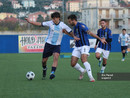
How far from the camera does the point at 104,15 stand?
168 feet

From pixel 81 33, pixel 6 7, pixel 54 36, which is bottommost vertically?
pixel 54 36

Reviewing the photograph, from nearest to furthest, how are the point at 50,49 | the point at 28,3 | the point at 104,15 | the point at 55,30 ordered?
the point at 55,30, the point at 50,49, the point at 28,3, the point at 104,15

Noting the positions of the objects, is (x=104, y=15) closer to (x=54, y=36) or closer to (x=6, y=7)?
(x=6, y=7)

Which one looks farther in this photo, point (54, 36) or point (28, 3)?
point (28, 3)

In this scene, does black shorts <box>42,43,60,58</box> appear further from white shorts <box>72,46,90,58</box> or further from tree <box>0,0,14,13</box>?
tree <box>0,0,14,13</box>

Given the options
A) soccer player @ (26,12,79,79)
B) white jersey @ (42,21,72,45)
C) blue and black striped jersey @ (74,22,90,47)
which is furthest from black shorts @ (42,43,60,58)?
blue and black striped jersey @ (74,22,90,47)

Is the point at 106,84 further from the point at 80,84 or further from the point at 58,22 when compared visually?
the point at 58,22

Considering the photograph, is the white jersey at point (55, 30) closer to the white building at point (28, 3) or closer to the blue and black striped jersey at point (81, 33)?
the blue and black striped jersey at point (81, 33)

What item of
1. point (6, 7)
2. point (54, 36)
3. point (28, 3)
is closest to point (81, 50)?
point (54, 36)

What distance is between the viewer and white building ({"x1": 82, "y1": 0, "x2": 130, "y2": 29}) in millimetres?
37438

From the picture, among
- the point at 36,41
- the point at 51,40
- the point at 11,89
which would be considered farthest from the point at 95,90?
the point at 36,41

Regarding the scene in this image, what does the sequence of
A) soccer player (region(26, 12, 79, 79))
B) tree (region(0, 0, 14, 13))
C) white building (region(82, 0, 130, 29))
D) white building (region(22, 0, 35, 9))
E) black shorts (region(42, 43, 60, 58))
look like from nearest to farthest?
soccer player (region(26, 12, 79, 79)) → black shorts (region(42, 43, 60, 58)) → tree (region(0, 0, 14, 13)) → white building (region(22, 0, 35, 9)) → white building (region(82, 0, 130, 29))

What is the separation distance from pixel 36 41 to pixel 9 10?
5632 millimetres

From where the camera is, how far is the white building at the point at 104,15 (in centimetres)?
3744
